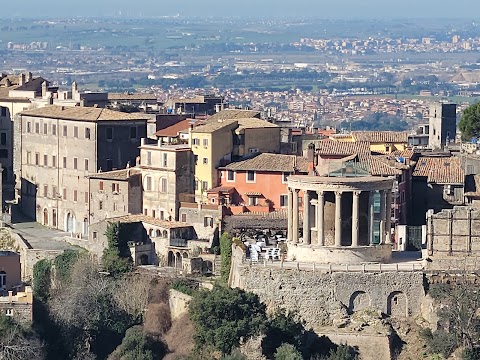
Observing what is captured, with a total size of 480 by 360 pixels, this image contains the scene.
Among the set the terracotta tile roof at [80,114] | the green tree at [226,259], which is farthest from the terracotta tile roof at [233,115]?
the green tree at [226,259]

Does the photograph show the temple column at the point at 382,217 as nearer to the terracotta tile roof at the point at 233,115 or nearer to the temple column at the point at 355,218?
the temple column at the point at 355,218

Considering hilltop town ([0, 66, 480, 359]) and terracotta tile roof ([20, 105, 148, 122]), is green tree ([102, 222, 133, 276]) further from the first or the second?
terracotta tile roof ([20, 105, 148, 122])

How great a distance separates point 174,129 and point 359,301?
20.5 m

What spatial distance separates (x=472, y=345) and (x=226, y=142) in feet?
60.9

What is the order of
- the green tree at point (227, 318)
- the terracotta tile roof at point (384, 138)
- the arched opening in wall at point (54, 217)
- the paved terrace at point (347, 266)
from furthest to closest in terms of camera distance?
1. the arched opening in wall at point (54, 217)
2. the terracotta tile roof at point (384, 138)
3. the paved terrace at point (347, 266)
4. the green tree at point (227, 318)

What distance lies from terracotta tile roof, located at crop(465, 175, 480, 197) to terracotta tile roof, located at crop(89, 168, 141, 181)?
13.3 meters

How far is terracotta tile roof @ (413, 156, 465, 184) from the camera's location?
64438 mm

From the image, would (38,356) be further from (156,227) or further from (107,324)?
(156,227)

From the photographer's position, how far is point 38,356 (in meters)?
57.7

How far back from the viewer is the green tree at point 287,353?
53.4 meters

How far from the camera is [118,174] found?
69.2 metres

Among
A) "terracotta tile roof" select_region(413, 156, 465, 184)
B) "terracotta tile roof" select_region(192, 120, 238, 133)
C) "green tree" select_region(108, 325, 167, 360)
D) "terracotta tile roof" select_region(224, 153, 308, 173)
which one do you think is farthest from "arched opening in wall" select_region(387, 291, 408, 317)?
"terracotta tile roof" select_region(192, 120, 238, 133)

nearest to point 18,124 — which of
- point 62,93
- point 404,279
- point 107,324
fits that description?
point 62,93

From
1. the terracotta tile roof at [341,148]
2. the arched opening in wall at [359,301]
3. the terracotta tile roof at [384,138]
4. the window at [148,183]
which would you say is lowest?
the arched opening in wall at [359,301]
